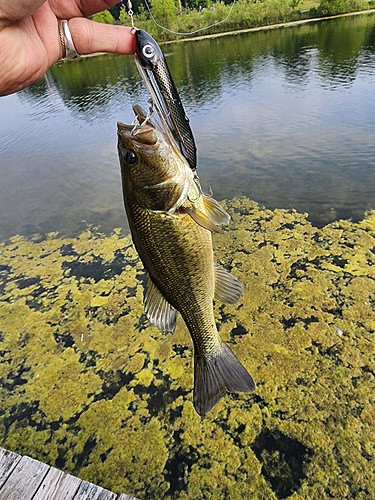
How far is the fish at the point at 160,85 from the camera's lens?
1276 millimetres

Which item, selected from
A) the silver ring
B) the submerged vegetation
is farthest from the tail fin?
the submerged vegetation

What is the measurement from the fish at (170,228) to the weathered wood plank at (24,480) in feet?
3.87

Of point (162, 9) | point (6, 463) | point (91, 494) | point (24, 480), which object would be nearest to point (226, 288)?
point (91, 494)

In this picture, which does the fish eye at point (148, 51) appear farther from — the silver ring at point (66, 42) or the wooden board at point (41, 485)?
the wooden board at point (41, 485)

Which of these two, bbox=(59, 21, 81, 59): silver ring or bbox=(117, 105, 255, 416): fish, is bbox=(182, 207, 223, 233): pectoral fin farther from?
bbox=(59, 21, 81, 59): silver ring

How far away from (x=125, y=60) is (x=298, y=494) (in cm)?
2134

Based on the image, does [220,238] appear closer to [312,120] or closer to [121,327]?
[121,327]

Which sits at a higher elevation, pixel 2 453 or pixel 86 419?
pixel 2 453

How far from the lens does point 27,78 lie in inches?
66.4

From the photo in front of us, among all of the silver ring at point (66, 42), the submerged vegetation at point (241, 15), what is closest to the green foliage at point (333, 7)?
the submerged vegetation at point (241, 15)

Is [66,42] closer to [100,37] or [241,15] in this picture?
[100,37]

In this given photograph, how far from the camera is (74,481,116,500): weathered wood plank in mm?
2092

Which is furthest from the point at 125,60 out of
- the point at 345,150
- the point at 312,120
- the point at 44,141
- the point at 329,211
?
the point at 329,211

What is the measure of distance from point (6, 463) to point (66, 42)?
2.36 metres
